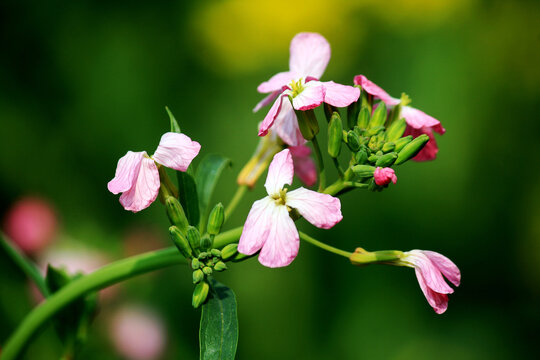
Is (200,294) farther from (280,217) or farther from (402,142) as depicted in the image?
(402,142)

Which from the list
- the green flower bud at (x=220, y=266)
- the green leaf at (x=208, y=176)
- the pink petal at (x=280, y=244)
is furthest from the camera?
the green leaf at (x=208, y=176)

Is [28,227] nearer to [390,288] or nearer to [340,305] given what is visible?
[340,305]

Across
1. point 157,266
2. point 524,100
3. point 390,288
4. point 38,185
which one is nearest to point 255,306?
point 390,288

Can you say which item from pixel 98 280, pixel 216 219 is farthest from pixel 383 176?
pixel 98 280

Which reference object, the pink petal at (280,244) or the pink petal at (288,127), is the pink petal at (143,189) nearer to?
the pink petal at (280,244)

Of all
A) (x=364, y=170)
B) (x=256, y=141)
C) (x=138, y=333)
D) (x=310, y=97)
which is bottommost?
(x=138, y=333)

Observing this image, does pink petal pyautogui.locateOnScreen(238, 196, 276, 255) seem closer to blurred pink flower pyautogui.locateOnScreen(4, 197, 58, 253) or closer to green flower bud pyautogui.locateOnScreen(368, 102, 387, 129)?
green flower bud pyautogui.locateOnScreen(368, 102, 387, 129)

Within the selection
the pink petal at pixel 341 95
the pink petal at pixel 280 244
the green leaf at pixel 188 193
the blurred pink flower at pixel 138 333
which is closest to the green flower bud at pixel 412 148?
the pink petal at pixel 341 95
